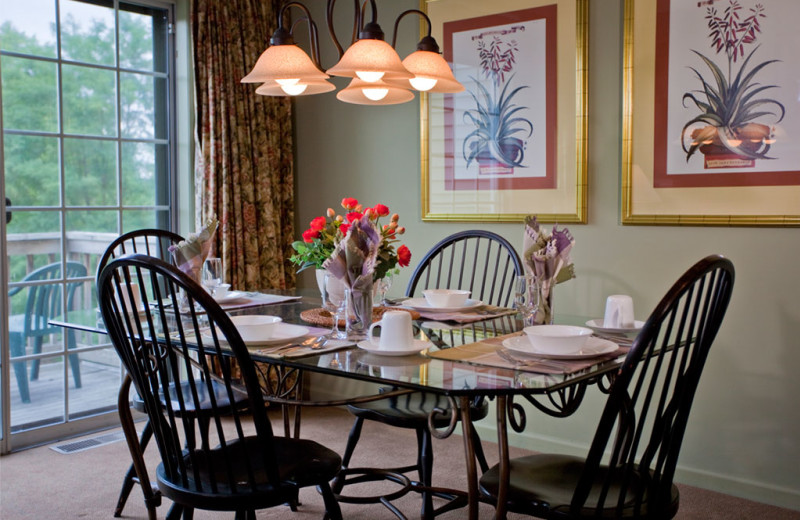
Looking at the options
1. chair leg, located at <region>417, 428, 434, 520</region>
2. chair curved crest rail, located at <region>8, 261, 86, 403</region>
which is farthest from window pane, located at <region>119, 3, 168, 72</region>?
chair leg, located at <region>417, 428, 434, 520</region>

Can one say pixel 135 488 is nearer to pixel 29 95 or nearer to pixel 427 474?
pixel 427 474

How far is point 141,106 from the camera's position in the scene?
4039 mm

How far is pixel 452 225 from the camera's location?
3.87 metres

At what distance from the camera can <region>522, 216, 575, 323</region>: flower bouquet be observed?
2.33 metres

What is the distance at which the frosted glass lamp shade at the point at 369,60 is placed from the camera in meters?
2.19

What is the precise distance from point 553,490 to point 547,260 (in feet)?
2.43

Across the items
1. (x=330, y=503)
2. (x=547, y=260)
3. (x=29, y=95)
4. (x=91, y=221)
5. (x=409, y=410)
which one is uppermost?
(x=29, y=95)

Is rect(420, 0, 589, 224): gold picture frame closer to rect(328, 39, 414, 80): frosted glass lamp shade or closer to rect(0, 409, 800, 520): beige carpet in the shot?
rect(0, 409, 800, 520): beige carpet

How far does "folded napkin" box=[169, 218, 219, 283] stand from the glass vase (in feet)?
2.38

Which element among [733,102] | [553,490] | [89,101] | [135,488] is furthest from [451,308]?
[89,101]

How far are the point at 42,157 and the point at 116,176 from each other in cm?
38

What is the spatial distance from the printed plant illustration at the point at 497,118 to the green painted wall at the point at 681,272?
0.29m

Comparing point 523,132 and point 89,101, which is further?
point 89,101

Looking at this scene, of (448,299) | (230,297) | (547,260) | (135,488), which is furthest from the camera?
(135,488)
